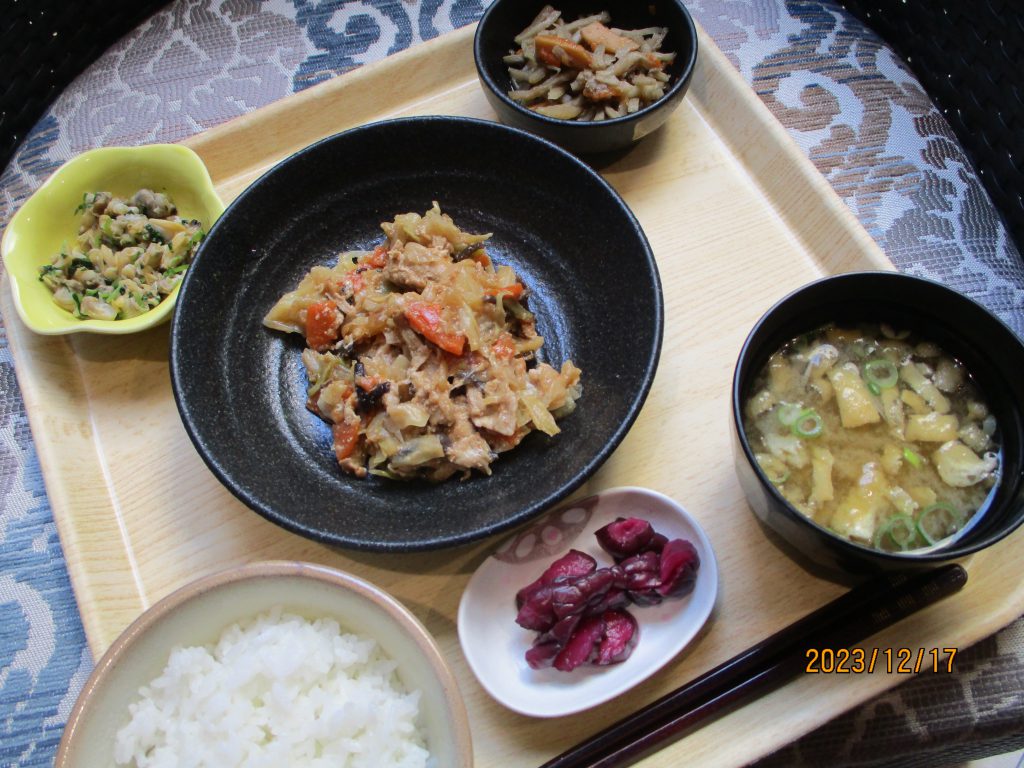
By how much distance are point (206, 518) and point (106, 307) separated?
28.1 inches

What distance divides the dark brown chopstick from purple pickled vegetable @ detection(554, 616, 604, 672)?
177 millimetres

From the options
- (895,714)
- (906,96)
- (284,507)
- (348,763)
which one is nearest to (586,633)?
(348,763)

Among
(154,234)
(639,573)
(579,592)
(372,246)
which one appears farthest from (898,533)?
(154,234)

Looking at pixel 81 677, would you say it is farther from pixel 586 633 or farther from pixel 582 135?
pixel 582 135

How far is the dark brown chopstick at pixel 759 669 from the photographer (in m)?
1.93

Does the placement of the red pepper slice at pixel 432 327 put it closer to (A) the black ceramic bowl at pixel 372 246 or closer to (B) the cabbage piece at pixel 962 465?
(A) the black ceramic bowl at pixel 372 246

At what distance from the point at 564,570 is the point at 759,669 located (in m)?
0.51

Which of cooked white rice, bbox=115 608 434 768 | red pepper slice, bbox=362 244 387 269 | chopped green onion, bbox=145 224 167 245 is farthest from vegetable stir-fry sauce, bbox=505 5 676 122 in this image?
cooked white rice, bbox=115 608 434 768

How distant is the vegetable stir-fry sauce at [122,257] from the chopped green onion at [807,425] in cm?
179

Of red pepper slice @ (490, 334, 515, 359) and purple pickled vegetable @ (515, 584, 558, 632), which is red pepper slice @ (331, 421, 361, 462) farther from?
purple pickled vegetable @ (515, 584, 558, 632)

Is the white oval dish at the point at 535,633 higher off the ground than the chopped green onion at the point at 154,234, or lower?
lower

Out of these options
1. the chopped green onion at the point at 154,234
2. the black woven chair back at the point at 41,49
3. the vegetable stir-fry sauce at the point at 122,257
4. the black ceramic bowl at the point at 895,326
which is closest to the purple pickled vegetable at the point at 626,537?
the black ceramic bowl at the point at 895,326

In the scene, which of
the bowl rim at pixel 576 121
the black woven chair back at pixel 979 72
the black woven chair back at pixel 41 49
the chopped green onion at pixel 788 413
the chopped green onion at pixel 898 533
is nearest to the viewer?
the chopped green onion at pixel 898 533

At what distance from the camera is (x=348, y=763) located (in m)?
1.86
